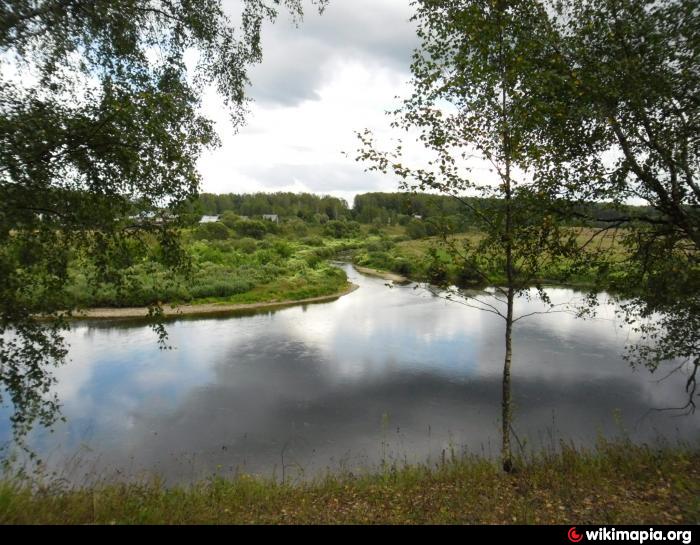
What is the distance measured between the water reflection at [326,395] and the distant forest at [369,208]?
6.55 meters

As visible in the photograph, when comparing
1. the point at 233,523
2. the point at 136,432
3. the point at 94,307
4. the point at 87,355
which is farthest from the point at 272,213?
the point at 233,523

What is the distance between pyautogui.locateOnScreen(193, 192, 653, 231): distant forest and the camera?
786 cm

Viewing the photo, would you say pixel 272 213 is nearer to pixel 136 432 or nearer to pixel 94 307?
pixel 94 307

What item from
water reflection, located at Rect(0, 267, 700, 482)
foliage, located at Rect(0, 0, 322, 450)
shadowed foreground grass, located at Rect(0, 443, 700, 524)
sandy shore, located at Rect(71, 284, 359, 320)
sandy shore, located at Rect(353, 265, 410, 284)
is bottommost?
water reflection, located at Rect(0, 267, 700, 482)

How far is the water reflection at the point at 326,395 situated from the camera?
12.1 m

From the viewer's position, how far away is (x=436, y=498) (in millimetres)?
7379

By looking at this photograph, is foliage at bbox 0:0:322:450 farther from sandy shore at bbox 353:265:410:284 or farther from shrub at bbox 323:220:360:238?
shrub at bbox 323:220:360:238

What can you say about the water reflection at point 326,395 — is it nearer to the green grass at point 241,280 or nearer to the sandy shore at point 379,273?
the green grass at point 241,280

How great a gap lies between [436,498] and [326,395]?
366 inches

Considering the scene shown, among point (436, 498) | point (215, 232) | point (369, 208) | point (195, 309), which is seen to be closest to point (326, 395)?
point (436, 498)

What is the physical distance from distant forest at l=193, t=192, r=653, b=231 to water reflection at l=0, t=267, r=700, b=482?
6.55m

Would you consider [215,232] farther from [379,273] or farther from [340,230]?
[340,230]
